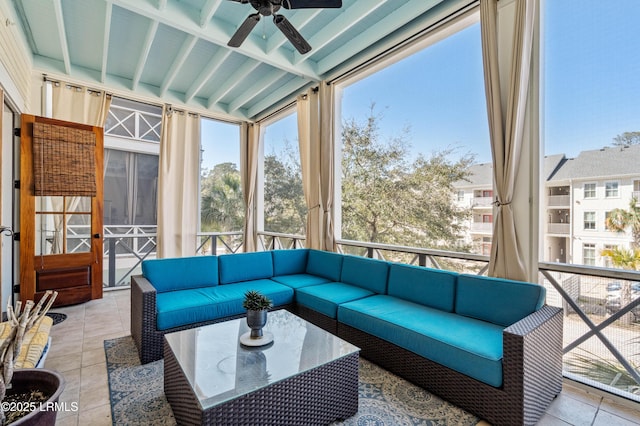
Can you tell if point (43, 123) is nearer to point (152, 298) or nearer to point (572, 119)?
point (152, 298)

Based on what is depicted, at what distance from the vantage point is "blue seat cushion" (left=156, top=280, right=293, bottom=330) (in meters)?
2.53

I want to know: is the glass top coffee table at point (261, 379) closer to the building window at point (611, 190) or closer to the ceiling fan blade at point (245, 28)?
the building window at point (611, 190)

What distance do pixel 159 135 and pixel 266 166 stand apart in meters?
1.97

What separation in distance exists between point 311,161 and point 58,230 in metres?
3.52

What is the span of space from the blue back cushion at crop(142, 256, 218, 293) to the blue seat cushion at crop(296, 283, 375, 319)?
1.00 meters

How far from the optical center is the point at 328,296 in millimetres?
2873

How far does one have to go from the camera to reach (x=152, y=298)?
95.5 inches

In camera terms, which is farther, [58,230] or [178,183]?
[178,183]

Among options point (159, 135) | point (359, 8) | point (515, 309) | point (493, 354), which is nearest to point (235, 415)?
point (493, 354)

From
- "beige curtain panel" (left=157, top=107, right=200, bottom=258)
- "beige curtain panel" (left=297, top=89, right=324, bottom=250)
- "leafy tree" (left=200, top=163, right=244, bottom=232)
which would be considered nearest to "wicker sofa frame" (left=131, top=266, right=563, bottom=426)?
"beige curtain panel" (left=297, top=89, right=324, bottom=250)

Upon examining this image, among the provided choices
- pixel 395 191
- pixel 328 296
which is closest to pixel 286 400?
pixel 328 296

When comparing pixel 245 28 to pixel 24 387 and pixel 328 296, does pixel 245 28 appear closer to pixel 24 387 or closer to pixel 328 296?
pixel 328 296

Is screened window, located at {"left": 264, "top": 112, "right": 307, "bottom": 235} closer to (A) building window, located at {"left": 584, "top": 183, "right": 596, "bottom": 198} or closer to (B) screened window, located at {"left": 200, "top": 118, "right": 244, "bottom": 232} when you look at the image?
(B) screened window, located at {"left": 200, "top": 118, "right": 244, "bottom": 232}

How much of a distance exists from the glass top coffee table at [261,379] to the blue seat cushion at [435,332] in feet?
1.57
